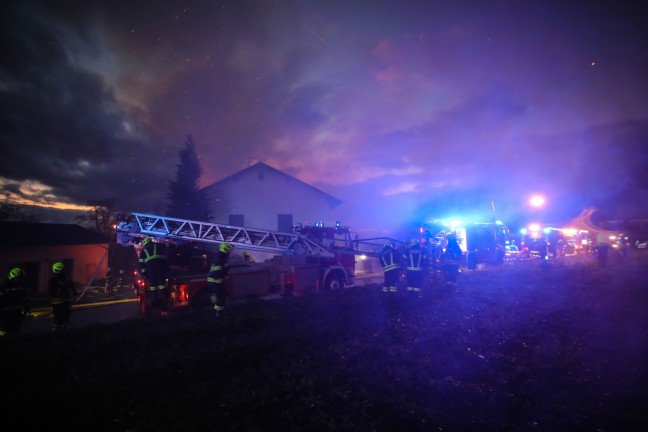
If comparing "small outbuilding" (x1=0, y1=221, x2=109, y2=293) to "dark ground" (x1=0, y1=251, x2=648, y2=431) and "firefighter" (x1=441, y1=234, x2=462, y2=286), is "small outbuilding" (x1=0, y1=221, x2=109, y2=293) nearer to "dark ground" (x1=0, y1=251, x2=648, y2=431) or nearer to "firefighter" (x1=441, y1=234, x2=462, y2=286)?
"dark ground" (x1=0, y1=251, x2=648, y2=431)

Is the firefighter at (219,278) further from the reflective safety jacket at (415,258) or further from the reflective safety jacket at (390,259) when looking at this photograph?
the reflective safety jacket at (415,258)

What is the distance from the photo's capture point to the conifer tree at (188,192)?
23.0 m

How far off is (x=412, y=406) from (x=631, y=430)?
2.40 m

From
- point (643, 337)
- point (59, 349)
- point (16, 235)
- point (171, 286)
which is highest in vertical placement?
point (16, 235)

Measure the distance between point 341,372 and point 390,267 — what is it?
5.12 m

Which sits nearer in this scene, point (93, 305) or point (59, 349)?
point (59, 349)

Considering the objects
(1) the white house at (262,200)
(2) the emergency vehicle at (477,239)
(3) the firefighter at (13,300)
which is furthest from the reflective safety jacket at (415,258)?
(1) the white house at (262,200)

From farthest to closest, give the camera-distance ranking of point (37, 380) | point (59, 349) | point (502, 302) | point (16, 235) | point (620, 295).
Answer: point (16, 235), point (620, 295), point (502, 302), point (59, 349), point (37, 380)

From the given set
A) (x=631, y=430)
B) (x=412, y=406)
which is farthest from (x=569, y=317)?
(x=412, y=406)

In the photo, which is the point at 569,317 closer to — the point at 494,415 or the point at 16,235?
the point at 494,415

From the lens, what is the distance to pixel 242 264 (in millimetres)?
10969

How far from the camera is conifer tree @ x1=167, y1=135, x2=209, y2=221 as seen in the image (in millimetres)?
22953

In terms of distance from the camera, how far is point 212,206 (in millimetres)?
24047

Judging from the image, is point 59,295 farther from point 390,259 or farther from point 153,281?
point 390,259
